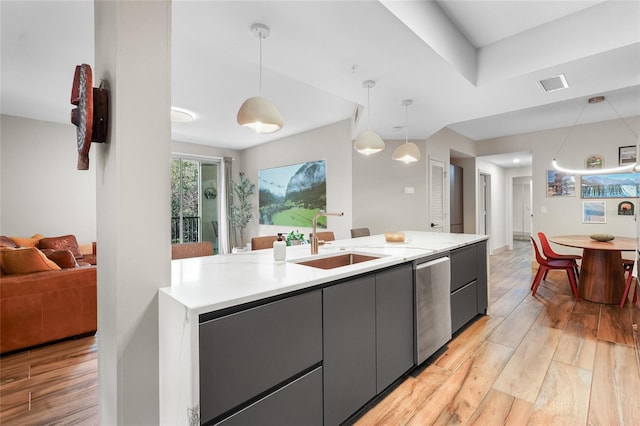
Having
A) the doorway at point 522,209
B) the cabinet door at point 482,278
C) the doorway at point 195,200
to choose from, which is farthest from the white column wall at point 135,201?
the doorway at point 522,209

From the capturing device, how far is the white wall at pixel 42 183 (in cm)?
470

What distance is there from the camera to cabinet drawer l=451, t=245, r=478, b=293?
8.48 feet

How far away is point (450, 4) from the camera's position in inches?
90.3

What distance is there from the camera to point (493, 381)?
2.00 m

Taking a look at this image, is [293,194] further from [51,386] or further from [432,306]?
[51,386]

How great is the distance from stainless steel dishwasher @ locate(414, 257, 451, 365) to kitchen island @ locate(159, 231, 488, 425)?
0.32 ft

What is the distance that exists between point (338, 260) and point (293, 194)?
3.81 m

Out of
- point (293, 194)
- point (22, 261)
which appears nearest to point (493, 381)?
point (22, 261)

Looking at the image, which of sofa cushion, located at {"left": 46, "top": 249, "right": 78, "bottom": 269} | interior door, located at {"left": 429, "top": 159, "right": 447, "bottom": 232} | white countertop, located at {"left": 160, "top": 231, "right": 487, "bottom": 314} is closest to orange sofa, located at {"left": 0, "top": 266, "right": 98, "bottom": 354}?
sofa cushion, located at {"left": 46, "top": 249, "right": 78, "bottom": 269}

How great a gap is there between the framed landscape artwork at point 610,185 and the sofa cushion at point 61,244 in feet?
27.9

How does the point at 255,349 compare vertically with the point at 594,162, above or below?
below

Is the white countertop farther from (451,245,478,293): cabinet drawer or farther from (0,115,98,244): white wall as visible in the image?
(0,115,98,244): white wall

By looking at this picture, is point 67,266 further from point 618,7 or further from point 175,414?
point 618,7

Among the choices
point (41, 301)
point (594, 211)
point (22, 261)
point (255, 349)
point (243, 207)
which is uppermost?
point (243, 207)
